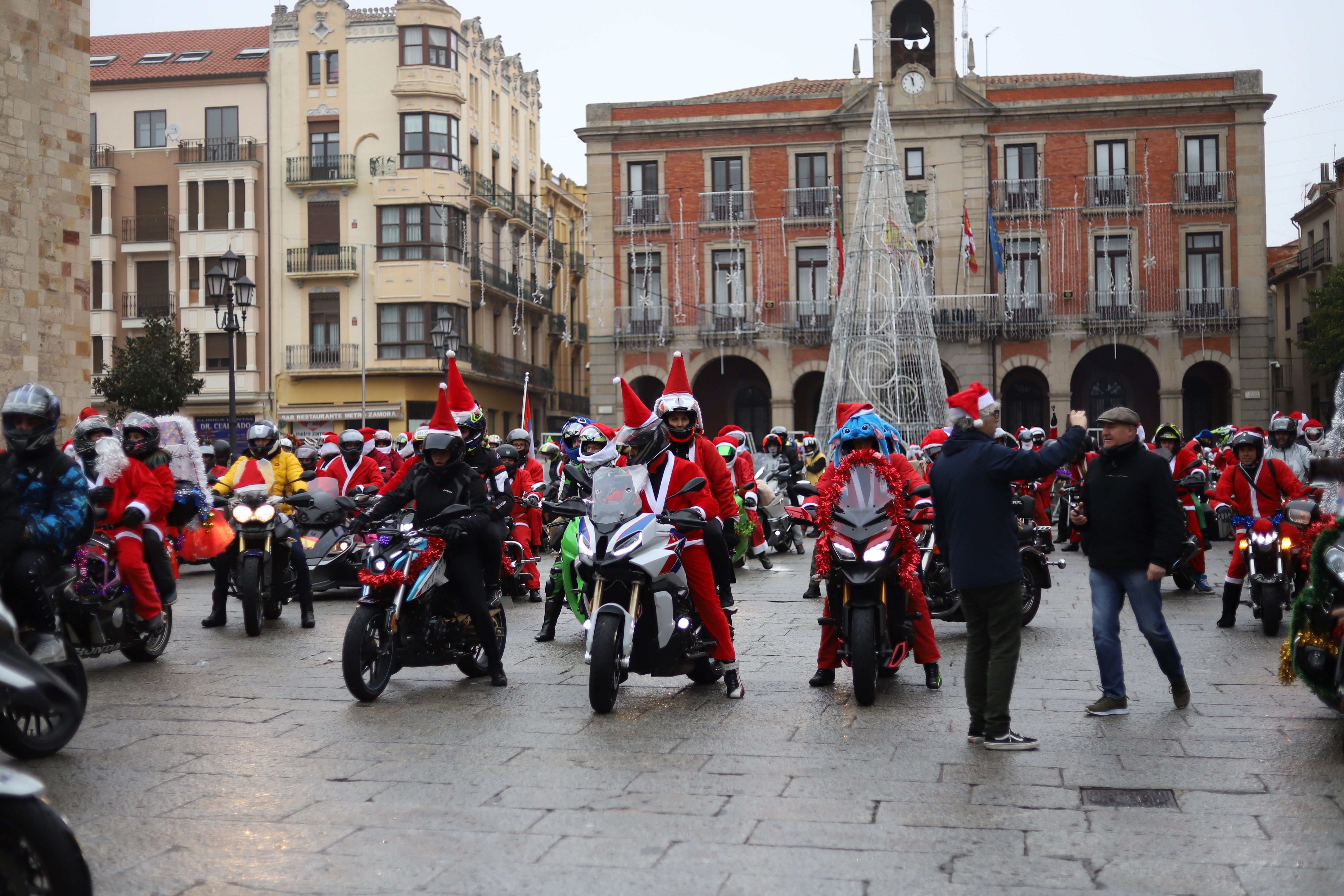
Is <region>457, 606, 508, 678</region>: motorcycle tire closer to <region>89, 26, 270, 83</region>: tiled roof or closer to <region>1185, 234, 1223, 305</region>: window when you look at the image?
<region>1185, 234, 1223, 305</region>: window

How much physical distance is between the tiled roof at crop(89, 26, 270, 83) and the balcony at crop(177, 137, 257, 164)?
2199 mm

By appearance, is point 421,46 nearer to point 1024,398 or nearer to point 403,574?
point 1024,398

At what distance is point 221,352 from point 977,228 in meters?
25.6

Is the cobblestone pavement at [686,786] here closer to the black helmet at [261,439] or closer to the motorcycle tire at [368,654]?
the motorcycle tire at [368,654]

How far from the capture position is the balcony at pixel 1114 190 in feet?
145

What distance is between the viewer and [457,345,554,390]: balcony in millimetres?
48906

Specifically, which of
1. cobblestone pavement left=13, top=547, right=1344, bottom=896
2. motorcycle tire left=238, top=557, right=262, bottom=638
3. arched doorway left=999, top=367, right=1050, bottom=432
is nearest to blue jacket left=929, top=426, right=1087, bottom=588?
cobblestone pavement left=13, top=547, right=1344, bottom=896

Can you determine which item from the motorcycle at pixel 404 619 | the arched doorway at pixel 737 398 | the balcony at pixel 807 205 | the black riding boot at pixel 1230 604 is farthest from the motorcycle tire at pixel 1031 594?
the arched doorway at pixel 737 398

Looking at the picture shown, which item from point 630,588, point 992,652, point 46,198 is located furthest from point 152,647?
point 46,198

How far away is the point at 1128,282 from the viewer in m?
44.3

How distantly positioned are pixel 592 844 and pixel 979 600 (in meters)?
2.72

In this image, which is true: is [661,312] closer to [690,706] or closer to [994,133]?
[994,133]

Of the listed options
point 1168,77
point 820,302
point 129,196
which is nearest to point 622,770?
point 820,302

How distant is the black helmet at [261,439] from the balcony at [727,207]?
33729mm
